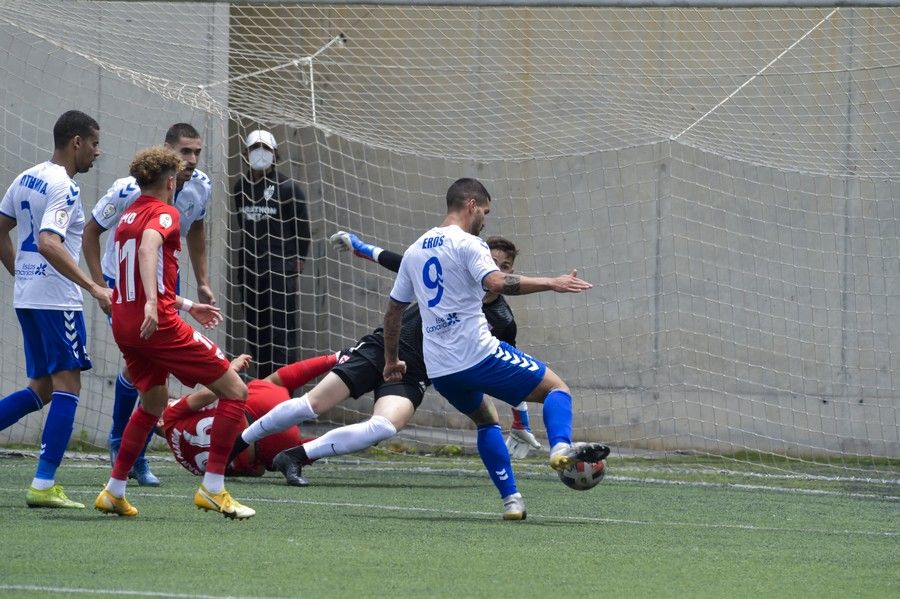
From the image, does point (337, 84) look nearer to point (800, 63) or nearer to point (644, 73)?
point (644, 73)

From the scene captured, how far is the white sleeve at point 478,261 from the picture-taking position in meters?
6.53

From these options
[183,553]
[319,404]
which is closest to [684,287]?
[319,404]

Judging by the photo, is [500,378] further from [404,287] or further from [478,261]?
[404,287]

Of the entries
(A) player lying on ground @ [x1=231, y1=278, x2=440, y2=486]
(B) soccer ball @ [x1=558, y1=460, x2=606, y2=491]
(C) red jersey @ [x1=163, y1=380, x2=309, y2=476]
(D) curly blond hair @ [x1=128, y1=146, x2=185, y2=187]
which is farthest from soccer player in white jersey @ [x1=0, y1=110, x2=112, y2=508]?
(B) soccer ball @ [x1=558, y1=460, x2=606, y2=491]

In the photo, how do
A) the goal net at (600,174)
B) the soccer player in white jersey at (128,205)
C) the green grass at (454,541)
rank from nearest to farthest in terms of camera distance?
the green grass at (454,541) → the soccer player in white jersey at (128,205) → the goal net at (600,174)

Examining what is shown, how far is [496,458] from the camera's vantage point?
22.2 ft

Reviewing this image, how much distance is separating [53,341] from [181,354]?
116cm

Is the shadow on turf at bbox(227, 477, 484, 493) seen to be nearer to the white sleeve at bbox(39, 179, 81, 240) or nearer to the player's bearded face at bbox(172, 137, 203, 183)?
the player's bearded face at bbox(172, 137, 203, 183)

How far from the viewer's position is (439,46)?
37.8 ft

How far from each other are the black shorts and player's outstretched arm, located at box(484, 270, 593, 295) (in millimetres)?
1816

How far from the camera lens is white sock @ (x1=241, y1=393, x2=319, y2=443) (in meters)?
7.83

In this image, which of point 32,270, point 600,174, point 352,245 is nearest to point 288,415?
point 352,245

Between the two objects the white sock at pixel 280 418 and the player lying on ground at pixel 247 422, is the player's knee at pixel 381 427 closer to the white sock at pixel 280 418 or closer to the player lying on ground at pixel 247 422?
the white sock at pixel 280 418

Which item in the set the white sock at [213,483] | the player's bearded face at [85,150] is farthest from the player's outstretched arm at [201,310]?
the player's bearded face at [85,150]
